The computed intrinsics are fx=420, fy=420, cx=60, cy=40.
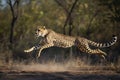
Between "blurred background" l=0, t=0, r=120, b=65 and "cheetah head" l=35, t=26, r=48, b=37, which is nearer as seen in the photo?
"cheetah head" l=35, t=26, r=48, b=37

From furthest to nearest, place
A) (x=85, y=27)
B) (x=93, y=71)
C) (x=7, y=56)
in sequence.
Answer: (x=85, y=27) < (x=7, y=56) < (x=93, y=71)

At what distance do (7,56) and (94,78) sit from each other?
354 inches

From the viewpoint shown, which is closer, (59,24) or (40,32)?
(40,32)

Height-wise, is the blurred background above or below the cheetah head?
above

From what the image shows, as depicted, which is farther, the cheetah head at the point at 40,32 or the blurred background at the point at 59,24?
the blurred background at the point at 59,24

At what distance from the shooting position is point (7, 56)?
22250 mm

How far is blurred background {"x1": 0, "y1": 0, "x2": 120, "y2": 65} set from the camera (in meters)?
22.8

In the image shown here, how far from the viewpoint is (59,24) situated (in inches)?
1399

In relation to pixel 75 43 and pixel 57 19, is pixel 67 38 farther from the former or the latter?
pixel 57 19

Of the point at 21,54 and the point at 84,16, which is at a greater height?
the point at 84,16

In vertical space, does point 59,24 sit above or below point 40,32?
above

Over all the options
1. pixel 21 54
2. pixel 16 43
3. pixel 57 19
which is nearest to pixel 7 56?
pixel 21 54

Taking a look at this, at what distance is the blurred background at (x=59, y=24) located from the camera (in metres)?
22.8

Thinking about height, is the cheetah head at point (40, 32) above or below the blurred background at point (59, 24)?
below
